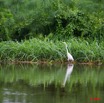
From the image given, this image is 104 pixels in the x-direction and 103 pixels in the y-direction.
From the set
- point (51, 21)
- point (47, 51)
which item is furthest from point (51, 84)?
point (51, 21)

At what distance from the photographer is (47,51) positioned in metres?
22.4

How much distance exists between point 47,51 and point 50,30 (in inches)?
172

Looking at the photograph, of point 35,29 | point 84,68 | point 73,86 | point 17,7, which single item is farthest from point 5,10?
point 73,86

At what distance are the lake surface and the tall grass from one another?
1.31 metres

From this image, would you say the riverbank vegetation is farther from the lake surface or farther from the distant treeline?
the lake surface

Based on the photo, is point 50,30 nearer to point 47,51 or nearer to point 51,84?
point 47,51

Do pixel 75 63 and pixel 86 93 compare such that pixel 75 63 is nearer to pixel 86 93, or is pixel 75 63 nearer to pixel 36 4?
pixel 36 4

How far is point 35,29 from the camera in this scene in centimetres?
2650

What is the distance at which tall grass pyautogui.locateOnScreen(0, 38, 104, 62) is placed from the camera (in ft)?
72.9

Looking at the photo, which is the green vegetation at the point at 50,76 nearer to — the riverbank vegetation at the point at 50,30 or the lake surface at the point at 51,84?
the lake surface at the point at 51,84

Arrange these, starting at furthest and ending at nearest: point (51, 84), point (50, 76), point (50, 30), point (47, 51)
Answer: point (50, 30), point (47, 51), point (50, 76), point (51, 84)

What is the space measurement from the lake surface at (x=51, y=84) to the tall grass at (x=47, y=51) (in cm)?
131

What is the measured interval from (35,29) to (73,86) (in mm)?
12769

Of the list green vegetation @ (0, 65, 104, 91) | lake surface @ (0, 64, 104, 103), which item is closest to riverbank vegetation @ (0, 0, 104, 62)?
lake surface @ (0, 64, 104, 103)
